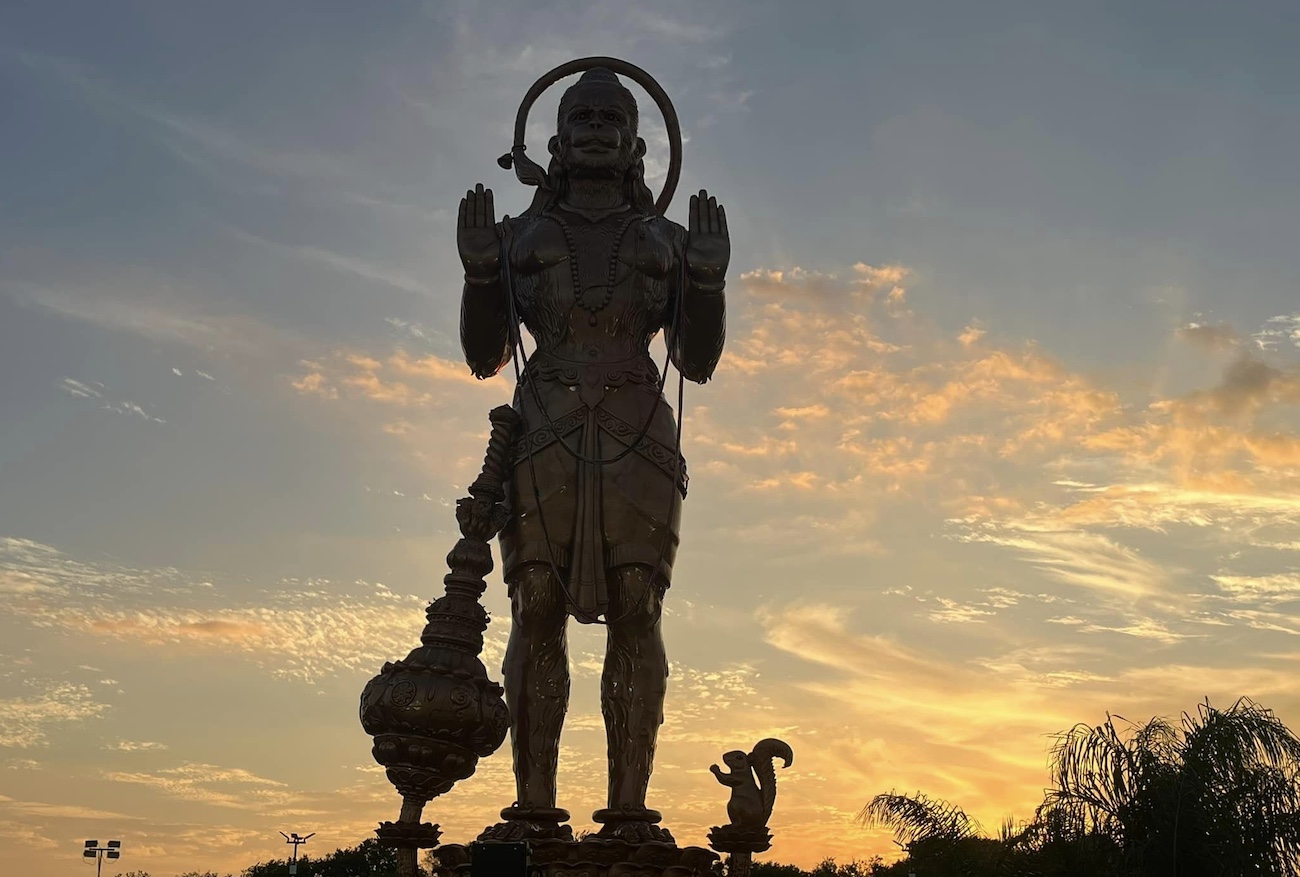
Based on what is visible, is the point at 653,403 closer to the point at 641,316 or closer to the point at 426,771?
the point at 641,316

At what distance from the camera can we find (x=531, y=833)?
335 inches

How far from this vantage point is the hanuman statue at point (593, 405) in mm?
9047

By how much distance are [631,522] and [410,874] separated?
2.49 metres

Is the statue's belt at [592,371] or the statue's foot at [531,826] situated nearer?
the statue's foot at [531,826]

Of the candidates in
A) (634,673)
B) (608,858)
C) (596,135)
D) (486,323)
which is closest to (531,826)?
(608,858)

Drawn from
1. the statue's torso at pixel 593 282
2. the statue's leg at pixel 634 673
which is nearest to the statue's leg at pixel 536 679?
the statue's leg at pixel 634 673

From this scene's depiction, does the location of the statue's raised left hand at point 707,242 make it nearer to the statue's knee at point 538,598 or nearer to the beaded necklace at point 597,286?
the beaded necklace at point 597,286

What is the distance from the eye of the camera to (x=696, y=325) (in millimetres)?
9844

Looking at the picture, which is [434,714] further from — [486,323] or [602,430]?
[486,323]

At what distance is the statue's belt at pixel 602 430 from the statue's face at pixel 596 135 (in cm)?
165

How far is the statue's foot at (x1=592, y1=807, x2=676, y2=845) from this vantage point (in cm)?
848

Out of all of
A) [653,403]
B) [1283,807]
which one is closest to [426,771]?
[653,403]

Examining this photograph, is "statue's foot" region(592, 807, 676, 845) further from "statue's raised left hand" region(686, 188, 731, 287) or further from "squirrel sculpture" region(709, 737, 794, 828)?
"statue's raised left hand" region(686, 188, 731, 287)

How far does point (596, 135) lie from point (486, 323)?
144 cm
